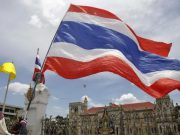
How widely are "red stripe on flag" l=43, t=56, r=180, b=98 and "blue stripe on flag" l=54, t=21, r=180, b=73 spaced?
0.52 m

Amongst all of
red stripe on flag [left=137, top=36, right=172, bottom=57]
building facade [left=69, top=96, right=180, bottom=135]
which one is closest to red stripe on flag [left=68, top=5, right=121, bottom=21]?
red stripe on flag [left=137, top=36, right=172, bottom=57]

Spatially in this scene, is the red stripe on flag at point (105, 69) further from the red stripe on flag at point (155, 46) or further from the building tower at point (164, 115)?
the building tower at point (164, 115)

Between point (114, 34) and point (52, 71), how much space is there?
111 inches

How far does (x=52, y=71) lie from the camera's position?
7.25m

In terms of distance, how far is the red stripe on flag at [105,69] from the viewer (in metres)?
7.43

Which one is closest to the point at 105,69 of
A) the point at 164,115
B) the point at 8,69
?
the point at 8,69

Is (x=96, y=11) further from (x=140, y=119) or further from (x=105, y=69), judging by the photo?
(x=140, y=119)

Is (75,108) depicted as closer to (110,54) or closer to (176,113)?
(176,113)

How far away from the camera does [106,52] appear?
8.29 meters

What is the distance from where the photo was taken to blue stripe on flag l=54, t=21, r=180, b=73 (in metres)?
8.19

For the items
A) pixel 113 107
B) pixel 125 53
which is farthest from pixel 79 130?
pixel 125 53

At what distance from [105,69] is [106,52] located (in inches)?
28.8

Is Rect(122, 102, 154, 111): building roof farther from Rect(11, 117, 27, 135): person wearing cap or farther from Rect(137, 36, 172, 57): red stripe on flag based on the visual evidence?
Rect(11, 117, 27, 135): person wearing cap

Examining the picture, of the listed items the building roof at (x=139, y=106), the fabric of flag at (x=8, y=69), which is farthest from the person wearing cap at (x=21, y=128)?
the building roof at (x=139, y=106)
